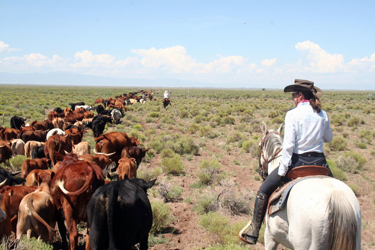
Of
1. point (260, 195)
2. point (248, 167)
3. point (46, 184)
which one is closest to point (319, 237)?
point (260, 195)

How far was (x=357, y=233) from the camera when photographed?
2.67m

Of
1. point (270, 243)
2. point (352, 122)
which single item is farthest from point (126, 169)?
point (352, 122)

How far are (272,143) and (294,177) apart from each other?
56.1 inches

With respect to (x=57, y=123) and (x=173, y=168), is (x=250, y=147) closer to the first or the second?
(x=173, y=168)

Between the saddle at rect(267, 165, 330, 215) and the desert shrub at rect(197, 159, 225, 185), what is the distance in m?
5.42

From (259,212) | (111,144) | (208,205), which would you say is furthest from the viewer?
(111,144)

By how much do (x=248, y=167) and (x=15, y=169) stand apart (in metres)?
9.08

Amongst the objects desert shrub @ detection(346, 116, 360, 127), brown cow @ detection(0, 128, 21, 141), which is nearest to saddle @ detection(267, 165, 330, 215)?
brown cow @ detection(0, 128, 21, 141)

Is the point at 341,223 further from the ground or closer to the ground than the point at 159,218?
further from the ground

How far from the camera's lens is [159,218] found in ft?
19.1

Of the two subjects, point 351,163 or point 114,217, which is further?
point 351,163

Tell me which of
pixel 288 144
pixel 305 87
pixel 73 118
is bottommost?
pixel 73 118

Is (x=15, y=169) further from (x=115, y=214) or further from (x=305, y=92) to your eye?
(x=305, y=92)

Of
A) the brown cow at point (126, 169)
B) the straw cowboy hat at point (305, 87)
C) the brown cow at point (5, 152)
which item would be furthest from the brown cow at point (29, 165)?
the straw cowboy hat at point (305, 87)
